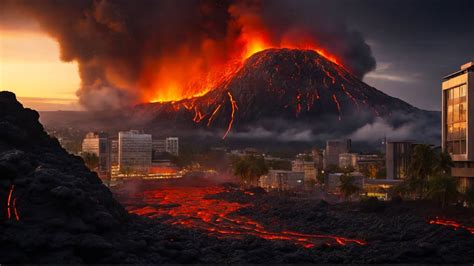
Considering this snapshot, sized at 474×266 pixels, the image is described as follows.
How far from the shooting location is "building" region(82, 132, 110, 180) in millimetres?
157000

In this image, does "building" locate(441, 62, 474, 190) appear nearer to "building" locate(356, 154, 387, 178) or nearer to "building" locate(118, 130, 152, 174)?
"building" locate(356, 154, 387, 178)

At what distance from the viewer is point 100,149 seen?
16800 cm

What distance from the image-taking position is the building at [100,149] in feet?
515

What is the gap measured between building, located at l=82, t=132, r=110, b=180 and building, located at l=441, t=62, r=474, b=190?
4041 inches

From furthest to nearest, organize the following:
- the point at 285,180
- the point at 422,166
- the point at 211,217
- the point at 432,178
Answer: the point at 285,180 < the point at 211,217 < the point at 422,166 < the point at 432,178

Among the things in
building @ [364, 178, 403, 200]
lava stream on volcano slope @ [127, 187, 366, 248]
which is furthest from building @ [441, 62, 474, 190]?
building @ [364, 178, 403, 200]

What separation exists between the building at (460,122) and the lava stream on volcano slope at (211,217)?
72.9 feet

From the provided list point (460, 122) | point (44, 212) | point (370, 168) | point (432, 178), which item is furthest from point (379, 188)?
point (44, 212)

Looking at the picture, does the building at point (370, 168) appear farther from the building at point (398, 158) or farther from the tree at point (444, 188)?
the tree at point (444, 188)

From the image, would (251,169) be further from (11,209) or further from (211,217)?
(11,209)

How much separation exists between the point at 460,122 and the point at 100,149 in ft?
402

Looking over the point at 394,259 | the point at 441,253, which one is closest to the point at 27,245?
the point at 394,259

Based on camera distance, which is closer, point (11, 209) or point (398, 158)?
point (11, 209)

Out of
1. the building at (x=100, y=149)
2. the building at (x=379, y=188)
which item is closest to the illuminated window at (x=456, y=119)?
the building at (x=379, y=188)
